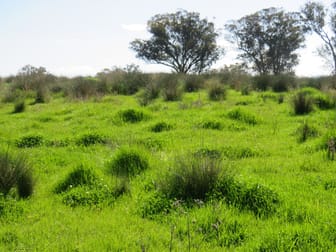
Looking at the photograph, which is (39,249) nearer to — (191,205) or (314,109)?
(191,205)

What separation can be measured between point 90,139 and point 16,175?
341 centimetres

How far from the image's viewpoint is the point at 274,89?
1811cm

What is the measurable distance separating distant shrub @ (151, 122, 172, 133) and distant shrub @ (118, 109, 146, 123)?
1205 mm

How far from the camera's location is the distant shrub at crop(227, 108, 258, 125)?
33.3 feet

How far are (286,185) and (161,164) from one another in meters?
2.02

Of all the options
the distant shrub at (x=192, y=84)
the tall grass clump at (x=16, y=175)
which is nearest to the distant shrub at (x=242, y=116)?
the tall grass clump at (x=16, y=175)

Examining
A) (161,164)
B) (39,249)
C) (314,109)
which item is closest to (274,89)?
(314,109)

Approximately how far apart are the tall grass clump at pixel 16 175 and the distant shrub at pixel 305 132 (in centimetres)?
543

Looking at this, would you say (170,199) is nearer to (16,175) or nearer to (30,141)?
(16,175)

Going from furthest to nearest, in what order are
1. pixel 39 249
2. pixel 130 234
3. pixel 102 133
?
pixel 102 133 → pixel 130 234 → pixel 39 249

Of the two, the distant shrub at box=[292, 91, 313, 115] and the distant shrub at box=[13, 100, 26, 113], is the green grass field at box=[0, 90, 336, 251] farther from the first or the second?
the distant shrub at box=[13, 100, 26, 113]

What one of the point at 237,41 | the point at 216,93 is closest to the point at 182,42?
the point at 237,41

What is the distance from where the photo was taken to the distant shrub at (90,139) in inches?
336

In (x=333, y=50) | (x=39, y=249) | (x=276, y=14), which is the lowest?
(x=39, y=249)
